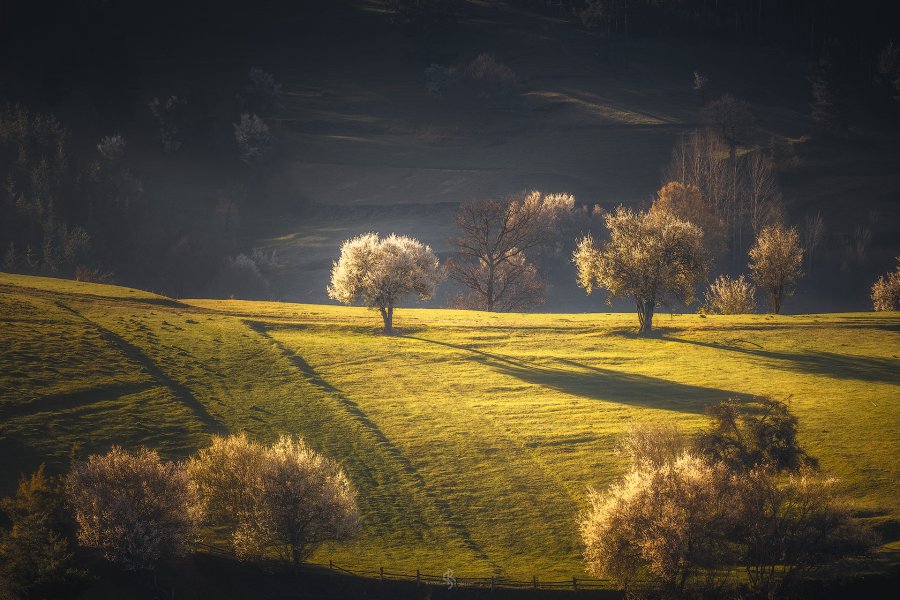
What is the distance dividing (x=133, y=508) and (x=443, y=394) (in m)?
27.8

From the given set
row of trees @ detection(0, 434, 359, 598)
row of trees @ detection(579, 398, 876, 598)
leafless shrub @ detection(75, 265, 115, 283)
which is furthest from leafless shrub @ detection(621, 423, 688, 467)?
leafless shrub @ detection(75, 265, 115, 283)

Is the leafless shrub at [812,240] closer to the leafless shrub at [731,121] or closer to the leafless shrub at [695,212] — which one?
the leafless shrub at [695,212]

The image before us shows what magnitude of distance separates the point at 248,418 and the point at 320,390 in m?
7.46

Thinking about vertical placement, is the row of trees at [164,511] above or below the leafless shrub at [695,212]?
below

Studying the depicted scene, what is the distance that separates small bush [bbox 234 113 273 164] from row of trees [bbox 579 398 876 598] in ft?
503

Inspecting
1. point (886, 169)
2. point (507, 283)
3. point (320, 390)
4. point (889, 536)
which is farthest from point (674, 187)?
point (889, 536)

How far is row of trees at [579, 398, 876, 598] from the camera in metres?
43.4

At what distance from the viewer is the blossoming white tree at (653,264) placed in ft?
265

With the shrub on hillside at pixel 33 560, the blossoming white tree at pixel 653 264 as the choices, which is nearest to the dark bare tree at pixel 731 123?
the blossoming white tree at pixel 653 264

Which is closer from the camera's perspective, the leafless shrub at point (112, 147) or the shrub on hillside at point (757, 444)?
the shrub on hillside at point (757, 444)

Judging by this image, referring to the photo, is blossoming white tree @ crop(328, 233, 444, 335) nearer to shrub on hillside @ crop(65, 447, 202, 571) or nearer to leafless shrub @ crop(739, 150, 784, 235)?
shrub on hillside @ crop(65, 447, 202, 571)

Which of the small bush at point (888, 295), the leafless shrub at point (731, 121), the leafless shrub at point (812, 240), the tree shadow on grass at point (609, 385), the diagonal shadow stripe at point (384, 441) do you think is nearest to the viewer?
the diagonal shadow stripe at point (384, 441)

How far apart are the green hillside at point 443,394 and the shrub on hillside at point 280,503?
211cm

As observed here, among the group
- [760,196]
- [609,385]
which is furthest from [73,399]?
[760,196]
